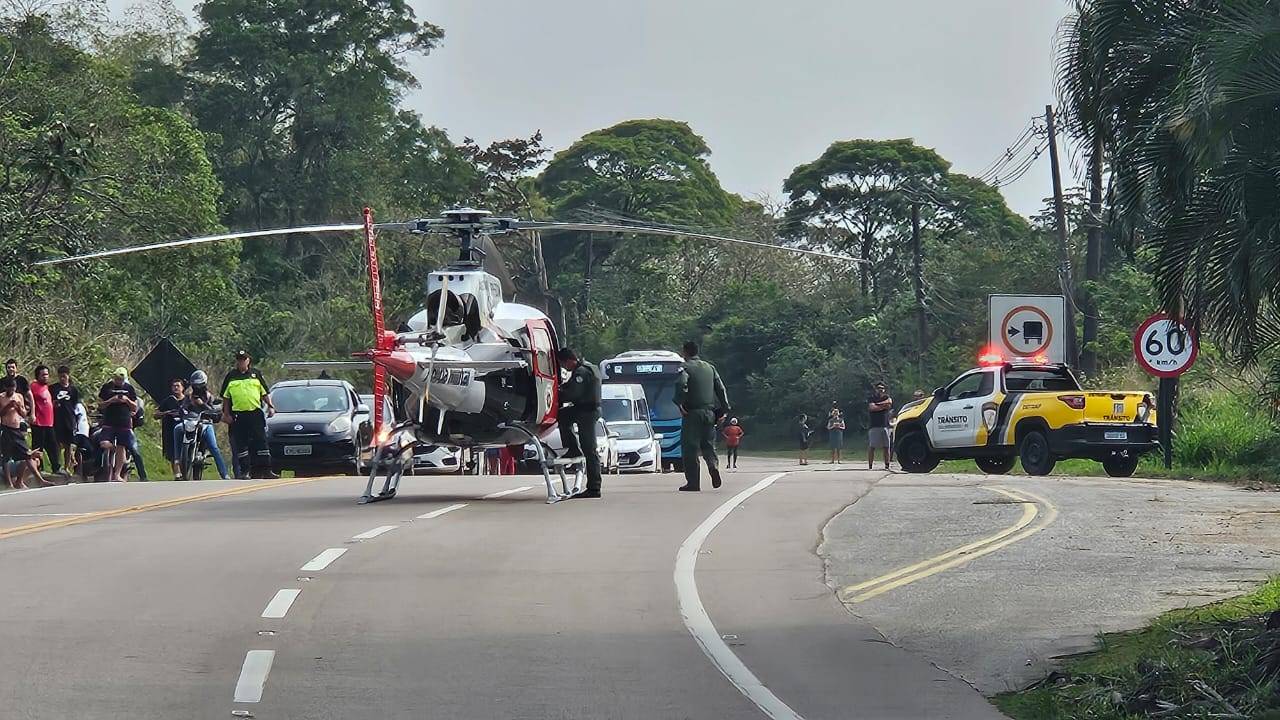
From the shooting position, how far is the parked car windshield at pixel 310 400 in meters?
33.0

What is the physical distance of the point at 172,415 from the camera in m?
30.2

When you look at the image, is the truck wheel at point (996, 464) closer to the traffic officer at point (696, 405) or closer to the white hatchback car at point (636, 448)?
the white hatchback car at point (636, 448)

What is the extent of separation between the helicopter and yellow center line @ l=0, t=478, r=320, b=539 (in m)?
2.09

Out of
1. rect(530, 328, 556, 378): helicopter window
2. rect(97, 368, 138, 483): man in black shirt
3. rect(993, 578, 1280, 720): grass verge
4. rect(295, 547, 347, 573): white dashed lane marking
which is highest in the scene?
rect(530, 328, 556, 378): helicopter window

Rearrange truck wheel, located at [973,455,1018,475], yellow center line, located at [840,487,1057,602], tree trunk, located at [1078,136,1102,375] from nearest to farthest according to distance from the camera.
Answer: yellow center line, located at [840,487,1057,602] < truck wheel, located at [973,455,1018,475] < tree trunk, located at [1078,136,1102,375]

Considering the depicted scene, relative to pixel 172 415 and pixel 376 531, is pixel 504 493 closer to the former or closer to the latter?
pixel 376 531

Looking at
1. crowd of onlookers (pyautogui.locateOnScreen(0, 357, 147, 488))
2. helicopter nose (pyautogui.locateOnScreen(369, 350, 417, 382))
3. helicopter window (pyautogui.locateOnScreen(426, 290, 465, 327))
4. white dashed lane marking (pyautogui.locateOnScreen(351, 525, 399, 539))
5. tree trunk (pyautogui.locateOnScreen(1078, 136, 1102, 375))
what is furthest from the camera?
tree trunk (pyautogui.locateOnScreen(1078, 136, 1102, 375))

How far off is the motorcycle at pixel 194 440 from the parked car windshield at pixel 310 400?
2.03m

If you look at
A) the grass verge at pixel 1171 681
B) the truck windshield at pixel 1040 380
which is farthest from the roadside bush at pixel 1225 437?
the grass verge at pixel 1171 681

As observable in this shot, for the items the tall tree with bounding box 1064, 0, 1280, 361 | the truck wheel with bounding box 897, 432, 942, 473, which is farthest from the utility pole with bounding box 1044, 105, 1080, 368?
the tall tree with bounding box 1064, 0, 1280, 361

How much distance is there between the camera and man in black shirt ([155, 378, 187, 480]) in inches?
1183

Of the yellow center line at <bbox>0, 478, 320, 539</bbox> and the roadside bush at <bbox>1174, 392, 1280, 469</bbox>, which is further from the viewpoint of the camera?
the roadside bush at <bbox>1174, 392, 1280, 469</bbox>

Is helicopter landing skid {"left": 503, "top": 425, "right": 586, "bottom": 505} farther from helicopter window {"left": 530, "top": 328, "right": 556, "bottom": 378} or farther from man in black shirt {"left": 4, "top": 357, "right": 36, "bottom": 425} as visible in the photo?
man in black shirt {"left": 4, "top": 357, "right": 36, "bottom": 425}

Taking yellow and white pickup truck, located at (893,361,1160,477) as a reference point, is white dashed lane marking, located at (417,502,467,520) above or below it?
below
